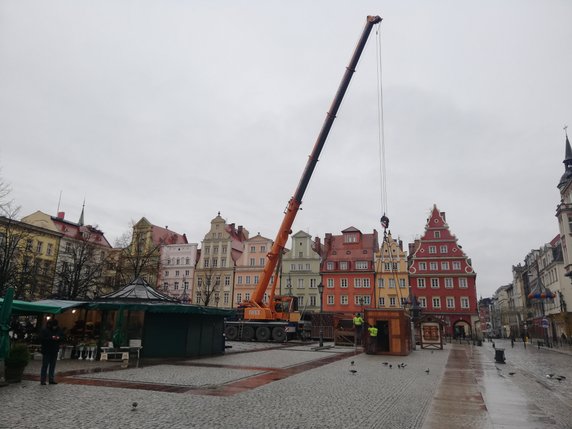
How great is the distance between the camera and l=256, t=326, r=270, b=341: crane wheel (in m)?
34.6

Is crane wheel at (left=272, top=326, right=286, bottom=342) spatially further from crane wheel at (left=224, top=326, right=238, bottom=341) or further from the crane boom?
crane wheel at (left=224, top=326, right=238, bottom=341)

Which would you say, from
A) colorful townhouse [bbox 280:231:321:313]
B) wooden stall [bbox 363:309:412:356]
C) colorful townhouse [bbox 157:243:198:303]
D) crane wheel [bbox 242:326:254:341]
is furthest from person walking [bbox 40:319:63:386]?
colorful townhouse [bbox 157:243:198:303]

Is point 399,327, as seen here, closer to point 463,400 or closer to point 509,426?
point 463,400

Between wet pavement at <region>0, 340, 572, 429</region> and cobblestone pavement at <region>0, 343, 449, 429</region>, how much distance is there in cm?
2

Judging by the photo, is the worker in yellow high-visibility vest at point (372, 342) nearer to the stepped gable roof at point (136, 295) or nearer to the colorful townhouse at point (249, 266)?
the stepped gable roof at point (136, 295)

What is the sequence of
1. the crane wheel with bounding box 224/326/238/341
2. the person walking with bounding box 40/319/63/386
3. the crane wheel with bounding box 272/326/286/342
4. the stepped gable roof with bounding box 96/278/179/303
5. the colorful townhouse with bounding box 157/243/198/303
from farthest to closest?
the colorful townhouse with bounding box 157/243/198/303 → the crane wheel with bounding box 224/326/238/341 → the crane wheel with bounding box 272/326/286/342 → the stepped gable roof with bounding box 96/278/179/303 → the person walking with bounding box 40/319/63/386

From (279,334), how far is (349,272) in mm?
30179

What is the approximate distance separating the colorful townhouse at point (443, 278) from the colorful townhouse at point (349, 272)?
21.2 feet

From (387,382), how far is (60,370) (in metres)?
11.3

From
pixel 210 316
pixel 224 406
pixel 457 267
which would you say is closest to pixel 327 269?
pixel 457 267

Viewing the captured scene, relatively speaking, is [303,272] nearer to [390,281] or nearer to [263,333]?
[390,281]

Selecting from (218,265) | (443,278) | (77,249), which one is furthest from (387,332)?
(218,265)

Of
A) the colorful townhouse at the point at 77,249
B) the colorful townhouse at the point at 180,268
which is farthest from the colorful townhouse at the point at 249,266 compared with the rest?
the colorful townhouse at the point at 77,249

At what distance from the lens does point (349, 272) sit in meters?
62.7
